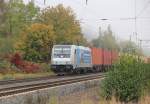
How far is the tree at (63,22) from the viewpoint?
74.2m

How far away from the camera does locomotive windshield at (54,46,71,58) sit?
48.6 meters

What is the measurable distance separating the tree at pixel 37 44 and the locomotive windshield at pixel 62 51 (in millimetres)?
12053

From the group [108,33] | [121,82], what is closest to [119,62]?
[121,82]

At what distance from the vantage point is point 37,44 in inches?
2398

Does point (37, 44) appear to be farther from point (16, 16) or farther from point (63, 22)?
point (16, 16)

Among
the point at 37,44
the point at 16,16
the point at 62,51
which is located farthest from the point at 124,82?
the point at 16,16

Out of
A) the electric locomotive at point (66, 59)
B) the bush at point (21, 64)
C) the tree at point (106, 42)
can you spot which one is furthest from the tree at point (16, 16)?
the tree at point (106, 42)

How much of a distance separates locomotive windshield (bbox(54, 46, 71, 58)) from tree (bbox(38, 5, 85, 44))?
22.1 metres

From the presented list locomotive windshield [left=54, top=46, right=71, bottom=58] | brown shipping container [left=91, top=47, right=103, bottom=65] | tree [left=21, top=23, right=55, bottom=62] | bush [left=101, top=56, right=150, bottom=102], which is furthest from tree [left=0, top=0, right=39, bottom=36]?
bush [left=101, top=56, right=150, bottom=102]

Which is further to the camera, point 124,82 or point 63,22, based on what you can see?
point 63,22

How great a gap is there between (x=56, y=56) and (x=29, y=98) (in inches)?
1183

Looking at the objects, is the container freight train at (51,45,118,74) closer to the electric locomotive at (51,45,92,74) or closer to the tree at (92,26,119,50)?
the electric locomotive at (51,45,92,74)

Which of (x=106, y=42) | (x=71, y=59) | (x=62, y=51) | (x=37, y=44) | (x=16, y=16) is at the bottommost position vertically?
(x=71, y=59)

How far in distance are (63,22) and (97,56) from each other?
53.7ft
